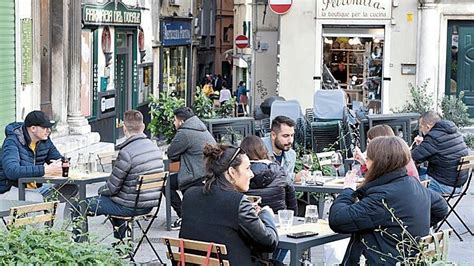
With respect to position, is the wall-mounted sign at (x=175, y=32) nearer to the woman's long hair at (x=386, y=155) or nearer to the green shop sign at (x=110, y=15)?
the green shop sign at (x=110, y=15)

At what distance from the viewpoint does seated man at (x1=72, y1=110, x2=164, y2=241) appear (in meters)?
9.23

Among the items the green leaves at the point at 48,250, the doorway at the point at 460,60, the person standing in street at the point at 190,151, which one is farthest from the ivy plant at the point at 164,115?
the doorway at the point at 460,60

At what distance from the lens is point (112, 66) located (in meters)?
21.5

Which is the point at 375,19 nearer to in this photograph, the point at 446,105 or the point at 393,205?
the point at 446,105

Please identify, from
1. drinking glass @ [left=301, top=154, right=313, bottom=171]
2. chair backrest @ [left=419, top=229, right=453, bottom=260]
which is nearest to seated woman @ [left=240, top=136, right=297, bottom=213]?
drinking glass @ [left=301, top=154, right=313, bottom=171]

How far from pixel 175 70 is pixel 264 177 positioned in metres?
22.4

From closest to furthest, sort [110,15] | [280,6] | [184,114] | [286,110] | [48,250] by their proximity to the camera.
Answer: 1. [48,250]
2. [184,114]
3. [286,110]
4. [110,15]
5. [280,6]

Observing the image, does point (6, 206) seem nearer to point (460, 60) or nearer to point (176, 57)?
point (460, 60)

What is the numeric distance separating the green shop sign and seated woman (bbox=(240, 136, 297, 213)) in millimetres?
11224

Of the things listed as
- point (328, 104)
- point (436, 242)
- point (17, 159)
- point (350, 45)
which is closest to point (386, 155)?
point (436, 242)

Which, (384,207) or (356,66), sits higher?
(356,66)

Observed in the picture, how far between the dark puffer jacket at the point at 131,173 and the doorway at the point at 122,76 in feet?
41.1

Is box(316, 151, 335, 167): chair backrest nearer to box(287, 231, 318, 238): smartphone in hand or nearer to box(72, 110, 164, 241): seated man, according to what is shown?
box(72, 110, 164, 241): seated man

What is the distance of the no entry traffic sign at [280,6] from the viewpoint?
2273 cm
